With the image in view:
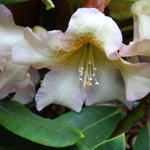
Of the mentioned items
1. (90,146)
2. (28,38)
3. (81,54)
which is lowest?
(90,146)

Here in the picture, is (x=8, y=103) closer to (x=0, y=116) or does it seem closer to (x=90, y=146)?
(x=0, y=116)

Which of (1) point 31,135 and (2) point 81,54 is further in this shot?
(2) point 81,54

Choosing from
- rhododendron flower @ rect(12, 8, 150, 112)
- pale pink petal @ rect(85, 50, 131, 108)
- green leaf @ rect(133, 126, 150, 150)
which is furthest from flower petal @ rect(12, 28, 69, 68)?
green leaf @ rect(133, 126, 150, 150)

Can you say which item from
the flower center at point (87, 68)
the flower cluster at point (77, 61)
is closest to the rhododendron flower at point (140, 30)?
the flower cluster at point (77, 61)

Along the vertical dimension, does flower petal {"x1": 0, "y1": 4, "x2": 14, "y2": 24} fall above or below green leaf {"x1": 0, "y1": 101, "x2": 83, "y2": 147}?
above

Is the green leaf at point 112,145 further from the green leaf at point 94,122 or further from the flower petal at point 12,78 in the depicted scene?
the flower petal at point 12,78

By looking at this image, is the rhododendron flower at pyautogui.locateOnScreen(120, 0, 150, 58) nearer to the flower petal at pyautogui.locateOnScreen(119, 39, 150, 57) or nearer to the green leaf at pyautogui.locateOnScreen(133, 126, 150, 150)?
the flower petal at pyautogui.locateOnScreen(119, 39, 150, 57)

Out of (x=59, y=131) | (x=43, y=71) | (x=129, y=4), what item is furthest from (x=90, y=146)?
(x=129, y=4)

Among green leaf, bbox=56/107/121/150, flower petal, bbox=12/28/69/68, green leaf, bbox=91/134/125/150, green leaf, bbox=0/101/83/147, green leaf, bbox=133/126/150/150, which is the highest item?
flower petal, bbox=12/28/69/68

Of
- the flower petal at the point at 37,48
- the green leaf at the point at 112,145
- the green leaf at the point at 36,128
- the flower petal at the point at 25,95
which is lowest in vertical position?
the green leaf at the point at 112,145
